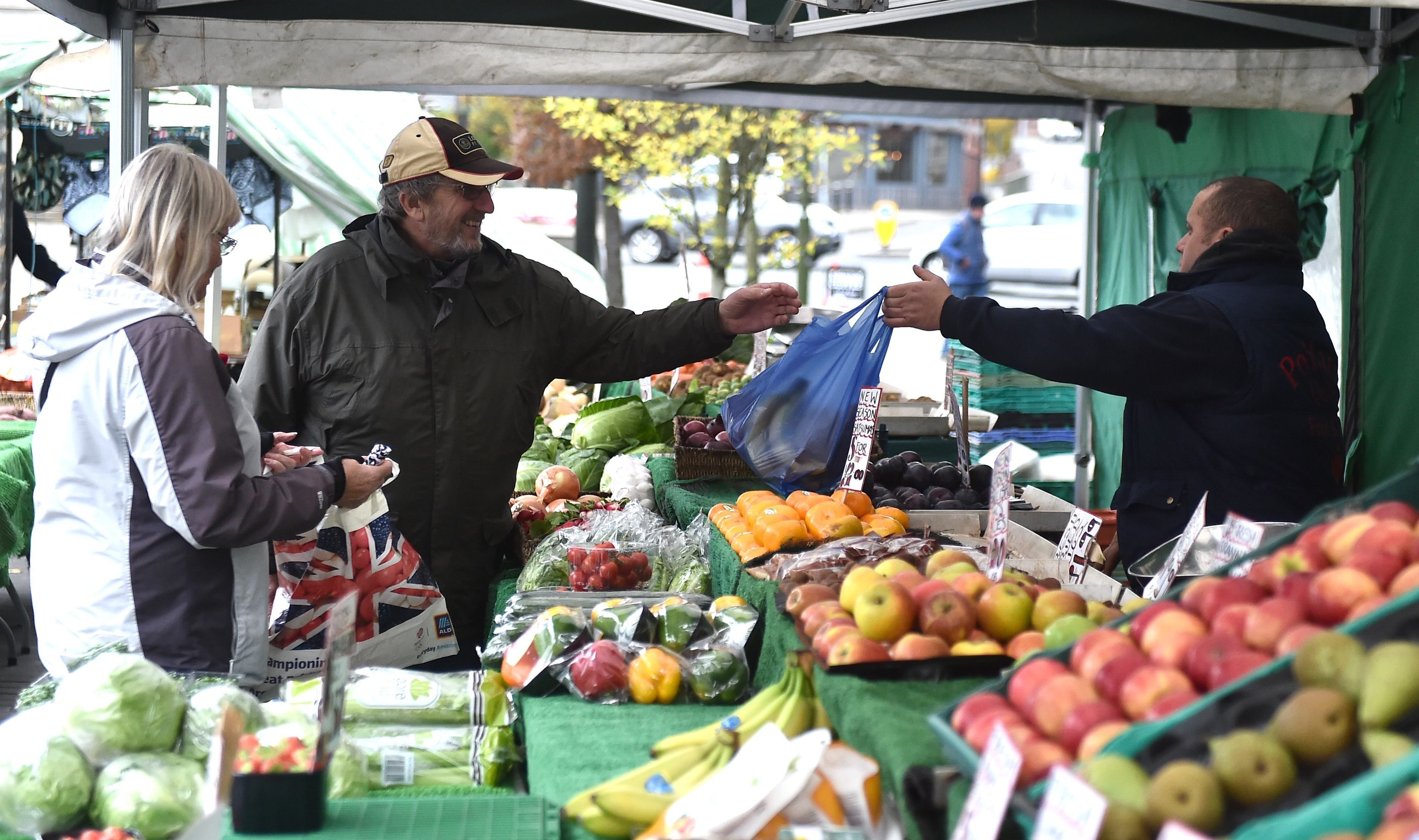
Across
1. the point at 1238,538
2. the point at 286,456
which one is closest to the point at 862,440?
the point at 1238,538

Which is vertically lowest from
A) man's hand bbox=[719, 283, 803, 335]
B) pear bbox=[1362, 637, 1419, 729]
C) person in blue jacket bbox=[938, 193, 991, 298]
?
pear bbox=[1362, 637, 1419, 729]

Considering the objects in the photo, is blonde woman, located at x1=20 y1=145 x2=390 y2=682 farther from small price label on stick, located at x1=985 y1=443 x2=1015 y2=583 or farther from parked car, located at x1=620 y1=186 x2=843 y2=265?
parked car, located at x1=620 y1=186 x2=843 y2=265

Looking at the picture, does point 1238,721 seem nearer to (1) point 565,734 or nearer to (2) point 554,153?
(1) point 565,734

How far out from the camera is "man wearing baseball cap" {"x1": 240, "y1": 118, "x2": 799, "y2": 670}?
3.61 metres

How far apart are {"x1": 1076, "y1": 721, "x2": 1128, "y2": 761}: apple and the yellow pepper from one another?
118cm

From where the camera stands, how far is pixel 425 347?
3.64 meters

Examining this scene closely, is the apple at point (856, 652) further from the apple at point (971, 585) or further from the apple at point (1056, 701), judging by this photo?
the apple at point (1056, 701)

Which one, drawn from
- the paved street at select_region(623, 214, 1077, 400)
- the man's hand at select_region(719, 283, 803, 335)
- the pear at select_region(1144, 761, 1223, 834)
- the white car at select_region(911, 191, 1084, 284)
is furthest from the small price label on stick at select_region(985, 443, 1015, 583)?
the white car at select_region(911, 191, 1084, 284)

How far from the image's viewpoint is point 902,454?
444 centimetres

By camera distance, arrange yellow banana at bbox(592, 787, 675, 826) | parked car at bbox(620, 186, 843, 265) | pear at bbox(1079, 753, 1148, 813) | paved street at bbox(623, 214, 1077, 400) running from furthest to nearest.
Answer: parked car at bbox(620, 186, 843, 265)
paved street at bbox(623, 214, 1077, 400)
yellow banana at bbox(592, 787, 675, 826)
pear at bbox(1079, 753, 1148, 813)

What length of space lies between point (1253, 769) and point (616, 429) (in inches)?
172

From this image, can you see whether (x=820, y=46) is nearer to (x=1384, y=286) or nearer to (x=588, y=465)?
(x=588, y=465)

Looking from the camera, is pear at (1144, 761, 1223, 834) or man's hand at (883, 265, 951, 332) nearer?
pear at (1144, 761, 1223, 834)

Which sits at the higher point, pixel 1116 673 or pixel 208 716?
pixel 1116 673
